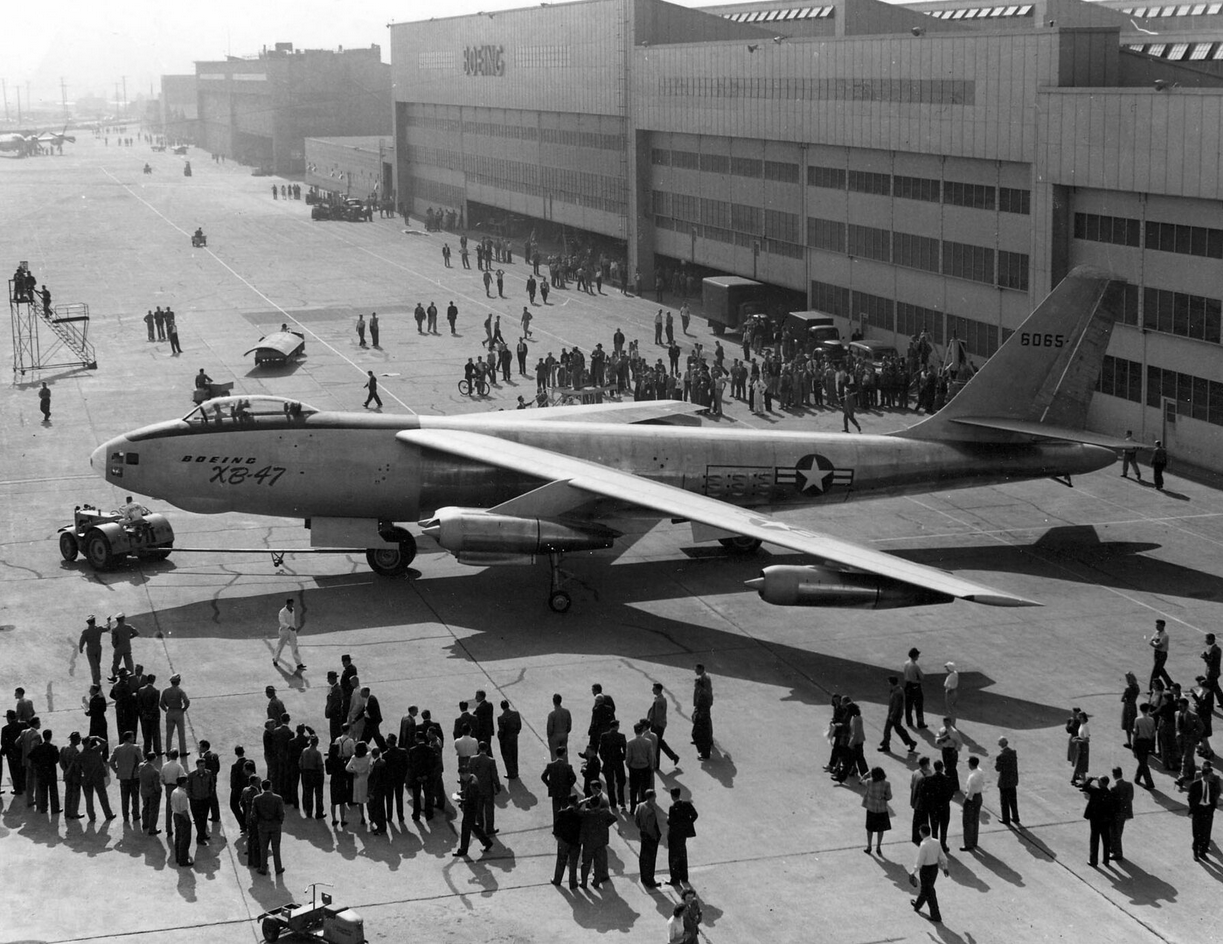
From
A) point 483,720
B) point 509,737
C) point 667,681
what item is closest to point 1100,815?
point 509,737

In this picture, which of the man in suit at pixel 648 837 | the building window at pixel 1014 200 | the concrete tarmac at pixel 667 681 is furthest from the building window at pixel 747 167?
the man in suit at pixel 648 837

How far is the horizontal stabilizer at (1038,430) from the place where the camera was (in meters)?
36.5

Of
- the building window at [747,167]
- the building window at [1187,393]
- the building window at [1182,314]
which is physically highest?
the building window at [747,167]

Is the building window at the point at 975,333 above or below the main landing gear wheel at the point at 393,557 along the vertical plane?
above

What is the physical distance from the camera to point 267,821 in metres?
21.7

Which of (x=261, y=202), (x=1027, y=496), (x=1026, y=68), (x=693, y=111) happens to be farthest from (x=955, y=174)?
(x=261, y=202)

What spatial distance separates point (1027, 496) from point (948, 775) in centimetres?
2192

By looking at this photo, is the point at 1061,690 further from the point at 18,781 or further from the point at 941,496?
the point at 18,781

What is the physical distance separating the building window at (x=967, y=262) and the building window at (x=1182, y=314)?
340 inches

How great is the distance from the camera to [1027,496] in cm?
4397

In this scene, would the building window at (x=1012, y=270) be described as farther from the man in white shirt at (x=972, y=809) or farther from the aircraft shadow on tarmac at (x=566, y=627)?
the man in white shirt at (x=972, y=809)

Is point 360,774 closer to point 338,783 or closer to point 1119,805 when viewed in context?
point 338,783

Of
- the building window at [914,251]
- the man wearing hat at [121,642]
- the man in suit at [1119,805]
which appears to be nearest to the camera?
the man in suit at [1119,805]

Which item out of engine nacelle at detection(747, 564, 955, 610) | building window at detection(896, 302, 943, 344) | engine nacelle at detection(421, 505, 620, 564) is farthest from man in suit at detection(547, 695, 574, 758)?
building window at detection(896, 302, 943, 344)
